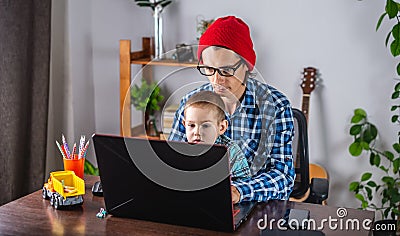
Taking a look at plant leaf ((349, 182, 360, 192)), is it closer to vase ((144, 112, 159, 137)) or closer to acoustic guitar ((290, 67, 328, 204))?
acoustic guitar ((290, 67, 328, 204))

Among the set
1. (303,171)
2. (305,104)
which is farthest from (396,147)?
(303,171)

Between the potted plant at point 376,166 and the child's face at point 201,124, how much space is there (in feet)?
4.78

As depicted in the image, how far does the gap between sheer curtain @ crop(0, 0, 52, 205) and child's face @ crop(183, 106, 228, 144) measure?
4.42ft

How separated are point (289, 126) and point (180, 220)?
0.55m

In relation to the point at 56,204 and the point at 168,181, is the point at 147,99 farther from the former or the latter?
the point at 168,181

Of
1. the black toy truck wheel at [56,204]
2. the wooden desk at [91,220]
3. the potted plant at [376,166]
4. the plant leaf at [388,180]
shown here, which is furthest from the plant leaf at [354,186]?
the black toy truck wheel at [56,204]

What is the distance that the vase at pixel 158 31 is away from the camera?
3.06 m

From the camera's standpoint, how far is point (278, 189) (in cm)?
174

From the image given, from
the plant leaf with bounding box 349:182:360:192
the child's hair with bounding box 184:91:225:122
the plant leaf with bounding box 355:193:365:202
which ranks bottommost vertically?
the plant leaf with bounding box 355:193:365:202

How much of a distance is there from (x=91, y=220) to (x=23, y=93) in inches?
54.2

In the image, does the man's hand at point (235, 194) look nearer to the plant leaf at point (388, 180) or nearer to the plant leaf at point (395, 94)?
the plant leaf at point (395, 94)

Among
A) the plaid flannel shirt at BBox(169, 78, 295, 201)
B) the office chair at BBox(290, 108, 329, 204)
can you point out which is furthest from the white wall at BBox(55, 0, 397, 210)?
the plaid flannel shirt at BBox(169, 78, 295, 201)

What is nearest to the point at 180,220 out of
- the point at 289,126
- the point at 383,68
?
the point at 289,126

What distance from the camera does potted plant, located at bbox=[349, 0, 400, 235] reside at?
282cm
